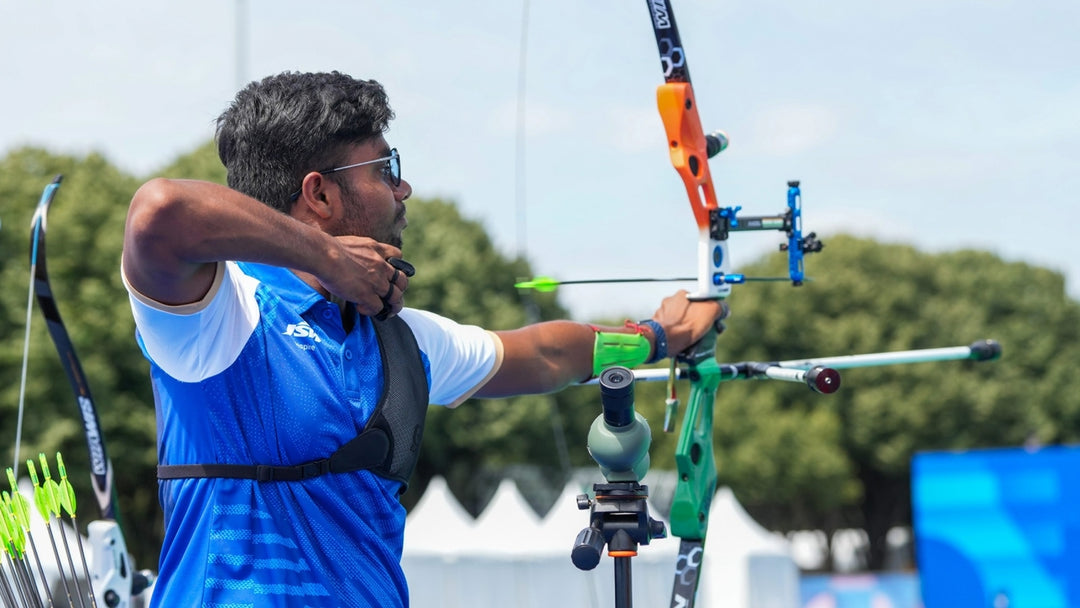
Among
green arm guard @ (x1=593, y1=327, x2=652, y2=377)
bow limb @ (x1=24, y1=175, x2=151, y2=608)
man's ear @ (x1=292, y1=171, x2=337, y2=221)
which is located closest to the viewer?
man's ear @ (x1=292, y1=171, x2=337, y2=221)

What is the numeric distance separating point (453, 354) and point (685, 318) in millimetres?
1107

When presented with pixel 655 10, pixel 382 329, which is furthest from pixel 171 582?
pixel 655 10

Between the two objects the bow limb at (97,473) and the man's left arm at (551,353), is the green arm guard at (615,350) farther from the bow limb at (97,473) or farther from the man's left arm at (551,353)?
the bow limb at (97,473)

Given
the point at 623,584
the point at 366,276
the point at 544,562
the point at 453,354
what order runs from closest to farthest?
the point at 366,276, the point at 623,584, the point at 453,354, the point at 544,562

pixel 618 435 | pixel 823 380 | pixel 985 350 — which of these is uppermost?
pixel 985 350

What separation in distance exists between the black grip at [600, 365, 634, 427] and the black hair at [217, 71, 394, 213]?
0.63 meters

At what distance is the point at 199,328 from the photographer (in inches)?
75.4

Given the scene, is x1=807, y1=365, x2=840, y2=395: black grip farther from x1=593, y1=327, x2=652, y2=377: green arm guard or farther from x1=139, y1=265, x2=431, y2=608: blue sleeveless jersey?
x1=139, y1=265, x2=431, y2=608: blue sleeveless jersey

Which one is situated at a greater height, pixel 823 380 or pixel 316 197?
pixel 316 197

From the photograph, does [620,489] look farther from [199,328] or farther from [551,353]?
[199,328]

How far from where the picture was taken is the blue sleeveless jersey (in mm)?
1964

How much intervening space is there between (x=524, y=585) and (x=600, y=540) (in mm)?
7899

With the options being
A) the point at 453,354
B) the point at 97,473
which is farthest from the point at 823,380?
the point at 97,473

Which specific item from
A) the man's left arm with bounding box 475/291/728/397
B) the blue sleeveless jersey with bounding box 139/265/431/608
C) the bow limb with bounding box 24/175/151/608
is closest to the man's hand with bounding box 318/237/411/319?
the blue sleeveless jersey with bounding box 139/265/431/608
